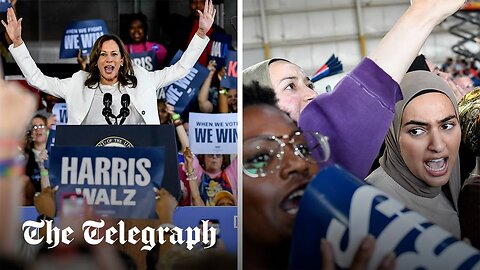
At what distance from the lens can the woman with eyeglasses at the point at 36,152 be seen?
3.34m

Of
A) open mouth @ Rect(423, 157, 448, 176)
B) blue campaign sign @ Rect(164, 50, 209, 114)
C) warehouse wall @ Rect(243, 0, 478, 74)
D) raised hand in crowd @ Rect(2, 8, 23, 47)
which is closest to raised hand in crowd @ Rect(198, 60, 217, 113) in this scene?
blue campaign sign @ Rect(164, 50, 209, 114)

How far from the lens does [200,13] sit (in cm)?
343

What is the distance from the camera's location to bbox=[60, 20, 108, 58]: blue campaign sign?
11.2 feet

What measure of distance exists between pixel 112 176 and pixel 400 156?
112 cm

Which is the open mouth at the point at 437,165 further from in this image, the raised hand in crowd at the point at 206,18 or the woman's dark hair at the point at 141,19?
the woman's dark hair at the point at 141,19

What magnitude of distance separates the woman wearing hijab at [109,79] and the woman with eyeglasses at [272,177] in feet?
1.31

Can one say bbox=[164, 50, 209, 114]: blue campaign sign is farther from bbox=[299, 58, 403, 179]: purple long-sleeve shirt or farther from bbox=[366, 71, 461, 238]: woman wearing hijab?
bbox=[366, 71, 461, 238]: woman wearing hijab

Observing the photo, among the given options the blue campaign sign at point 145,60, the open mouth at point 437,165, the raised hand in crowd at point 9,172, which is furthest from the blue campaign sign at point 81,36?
the open mouth at point 437,165

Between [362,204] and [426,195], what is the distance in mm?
330

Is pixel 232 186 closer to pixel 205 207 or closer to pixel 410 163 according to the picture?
pixel 205 207

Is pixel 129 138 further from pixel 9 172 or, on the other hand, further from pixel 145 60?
pixel 9 172

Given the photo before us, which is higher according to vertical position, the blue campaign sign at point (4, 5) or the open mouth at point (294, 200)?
the blue campaign sign at point (4, 5)

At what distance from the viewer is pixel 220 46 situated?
11.2 feet

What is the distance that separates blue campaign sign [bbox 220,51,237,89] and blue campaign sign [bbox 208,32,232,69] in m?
0.02
